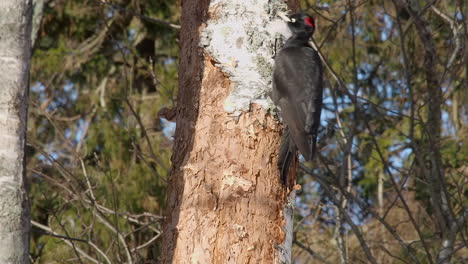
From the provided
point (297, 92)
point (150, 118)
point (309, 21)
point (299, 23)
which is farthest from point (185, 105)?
point (150, 118)

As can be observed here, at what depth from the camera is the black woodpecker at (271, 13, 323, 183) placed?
2844mm

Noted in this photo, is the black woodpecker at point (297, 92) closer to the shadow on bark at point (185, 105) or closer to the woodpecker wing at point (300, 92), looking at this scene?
the woodpecker wing at point (300, 92)

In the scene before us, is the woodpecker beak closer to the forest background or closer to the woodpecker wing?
the woodpecker wing

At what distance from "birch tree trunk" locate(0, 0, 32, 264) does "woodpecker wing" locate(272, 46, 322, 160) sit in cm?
108

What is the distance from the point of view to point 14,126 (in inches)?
88.1

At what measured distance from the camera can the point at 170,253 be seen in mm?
2633

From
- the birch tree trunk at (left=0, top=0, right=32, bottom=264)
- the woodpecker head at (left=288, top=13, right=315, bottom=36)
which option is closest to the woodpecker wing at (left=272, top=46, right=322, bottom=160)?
the woodpecker head at (left=288, top=13, right=315, bottom=36)

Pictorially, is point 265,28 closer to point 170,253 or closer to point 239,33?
point 239,33

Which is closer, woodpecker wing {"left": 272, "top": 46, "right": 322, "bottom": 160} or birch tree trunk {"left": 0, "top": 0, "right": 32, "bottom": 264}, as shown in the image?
birch tree trunk {"left": 0, "top": 0, "right": 32, "bottom": 264}

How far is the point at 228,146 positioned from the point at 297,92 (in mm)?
634

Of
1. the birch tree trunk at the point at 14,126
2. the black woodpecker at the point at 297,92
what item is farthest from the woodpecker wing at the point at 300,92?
the birch tree trunk at the point at 14,126

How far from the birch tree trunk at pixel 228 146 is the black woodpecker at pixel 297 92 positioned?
5 cm

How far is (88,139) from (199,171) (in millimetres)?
4277

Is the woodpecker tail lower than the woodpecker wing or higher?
lower
